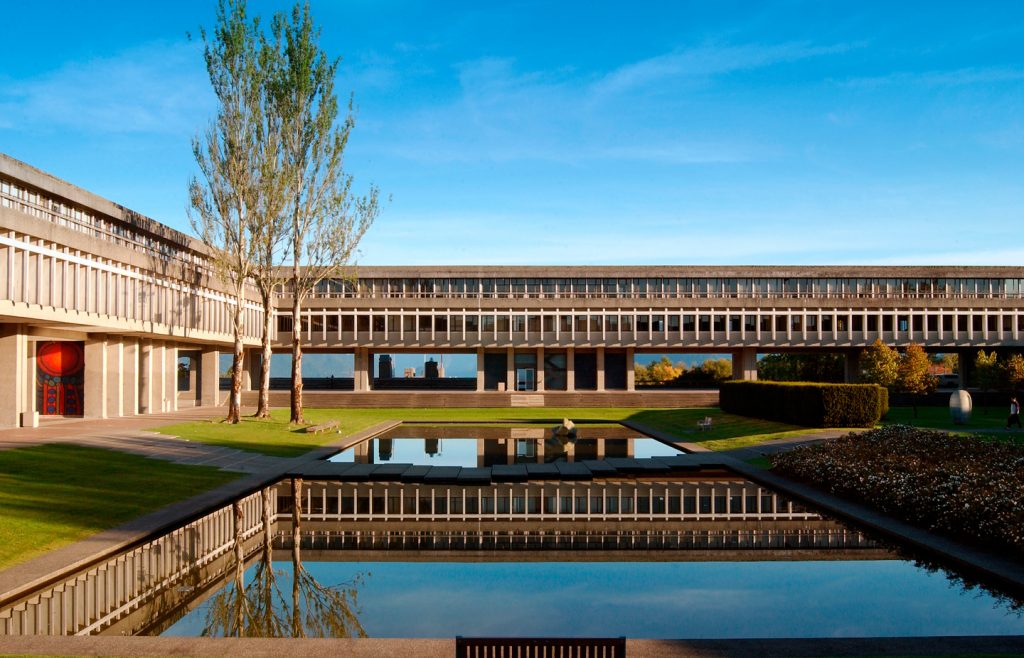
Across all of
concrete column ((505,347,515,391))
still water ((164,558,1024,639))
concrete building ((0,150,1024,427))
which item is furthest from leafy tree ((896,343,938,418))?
still water ((164,558,1024,639))

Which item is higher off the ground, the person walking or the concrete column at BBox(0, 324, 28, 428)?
the concrete column at BBox(0, 324, 28, 428)

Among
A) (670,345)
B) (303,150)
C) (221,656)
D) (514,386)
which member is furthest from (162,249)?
(221,656)

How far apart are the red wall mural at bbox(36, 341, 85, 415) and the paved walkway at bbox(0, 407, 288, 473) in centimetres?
747

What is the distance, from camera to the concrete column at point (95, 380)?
3700 centimetres

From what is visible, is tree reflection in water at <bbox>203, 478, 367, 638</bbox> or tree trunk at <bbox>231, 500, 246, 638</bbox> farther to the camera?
tree trunk at <bbox>231, 500, 246, 638</bbox>

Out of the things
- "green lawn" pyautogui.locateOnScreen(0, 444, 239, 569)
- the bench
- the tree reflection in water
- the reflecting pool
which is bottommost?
the reflecting pool

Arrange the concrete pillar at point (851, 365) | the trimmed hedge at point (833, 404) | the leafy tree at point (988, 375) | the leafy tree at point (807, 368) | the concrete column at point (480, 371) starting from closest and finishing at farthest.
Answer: the trimmed hedge at point (833, 404) < the leafy tree at point (988, 375) < the leafy tree at point (807, 368) < the concrete pillar at point (851, 365) < the concrete column at point (480, 371)

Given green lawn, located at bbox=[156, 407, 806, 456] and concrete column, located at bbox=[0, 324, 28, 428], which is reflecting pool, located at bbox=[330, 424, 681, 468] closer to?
green lawn, located at bbox=[156, 407, 806, 456]

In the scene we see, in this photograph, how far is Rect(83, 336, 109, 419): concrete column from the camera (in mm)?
37000

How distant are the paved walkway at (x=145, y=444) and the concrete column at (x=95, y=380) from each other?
5.74 meters

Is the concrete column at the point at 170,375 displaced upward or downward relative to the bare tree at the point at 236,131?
downward

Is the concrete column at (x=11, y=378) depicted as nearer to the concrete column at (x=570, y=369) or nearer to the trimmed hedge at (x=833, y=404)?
the trimmed hedge at (x=833, y=404)

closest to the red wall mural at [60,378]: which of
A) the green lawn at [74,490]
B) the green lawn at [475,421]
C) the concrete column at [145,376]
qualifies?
the concrete column at [145,376]

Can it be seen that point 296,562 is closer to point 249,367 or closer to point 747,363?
point 747,363
